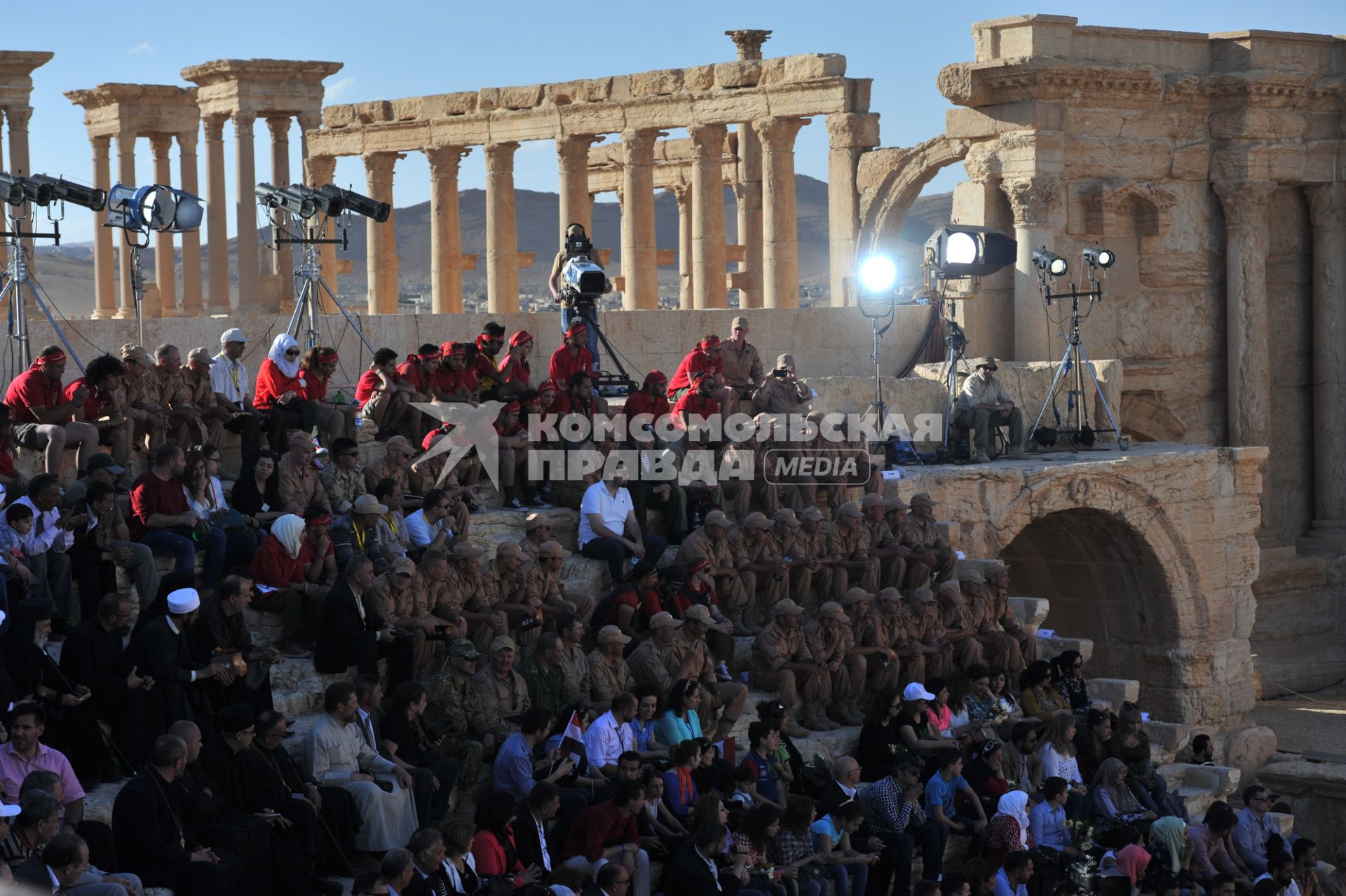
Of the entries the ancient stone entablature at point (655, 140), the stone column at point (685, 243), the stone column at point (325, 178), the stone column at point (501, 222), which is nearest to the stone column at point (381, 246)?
the ancient stone entablature at point (655, 140)

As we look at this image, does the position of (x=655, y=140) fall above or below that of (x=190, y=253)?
above

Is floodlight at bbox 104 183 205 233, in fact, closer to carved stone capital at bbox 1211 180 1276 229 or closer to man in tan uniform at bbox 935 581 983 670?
man in tan uniform at bbox 935 581 983 670

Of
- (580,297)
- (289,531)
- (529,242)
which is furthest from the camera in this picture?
(529,242)

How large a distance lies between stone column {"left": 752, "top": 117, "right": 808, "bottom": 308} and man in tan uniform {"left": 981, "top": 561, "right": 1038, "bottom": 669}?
11370 mm

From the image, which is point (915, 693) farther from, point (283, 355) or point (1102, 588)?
point (1102, 588)

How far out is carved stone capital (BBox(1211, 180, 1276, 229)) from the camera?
24.4 m

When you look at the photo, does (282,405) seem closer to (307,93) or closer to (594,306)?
(594,306)

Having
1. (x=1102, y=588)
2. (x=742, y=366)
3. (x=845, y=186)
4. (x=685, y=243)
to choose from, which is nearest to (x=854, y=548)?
(x=742, y=366)

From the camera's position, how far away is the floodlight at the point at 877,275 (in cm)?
1849

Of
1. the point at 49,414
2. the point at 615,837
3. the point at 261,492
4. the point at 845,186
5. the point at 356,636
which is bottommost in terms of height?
the point at 615,837

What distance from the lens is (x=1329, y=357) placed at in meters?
25.5

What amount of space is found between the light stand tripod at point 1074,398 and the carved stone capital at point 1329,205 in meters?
5.57

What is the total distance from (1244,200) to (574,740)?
51.4ft

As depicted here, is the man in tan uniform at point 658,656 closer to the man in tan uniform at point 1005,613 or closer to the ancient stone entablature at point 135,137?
the man in tan uniform at point 1005,613
